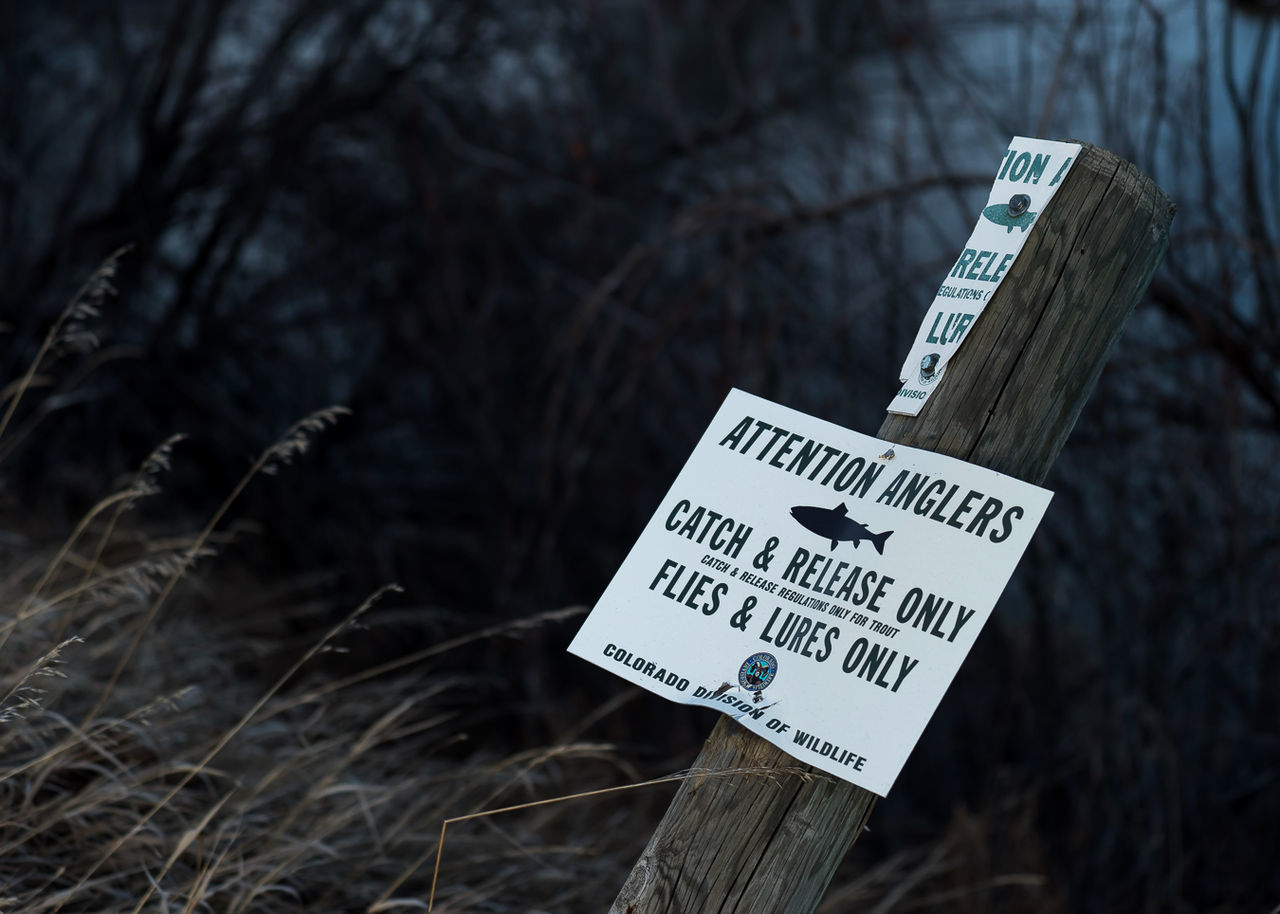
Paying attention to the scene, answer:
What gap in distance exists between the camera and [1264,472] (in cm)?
350

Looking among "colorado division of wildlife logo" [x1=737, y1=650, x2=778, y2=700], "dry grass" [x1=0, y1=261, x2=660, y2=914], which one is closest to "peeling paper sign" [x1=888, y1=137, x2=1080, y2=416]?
"colorado division of wildlife logo" [x1=737, y1=650, x2=778, y2=700]

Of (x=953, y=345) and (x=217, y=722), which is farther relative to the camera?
(x=217, y=722)

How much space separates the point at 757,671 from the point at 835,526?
19 centimetres

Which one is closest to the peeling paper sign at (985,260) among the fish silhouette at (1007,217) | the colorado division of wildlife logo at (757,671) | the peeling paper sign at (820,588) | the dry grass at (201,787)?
the fish silhouette at (1007,217)

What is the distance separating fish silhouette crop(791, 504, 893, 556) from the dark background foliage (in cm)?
215

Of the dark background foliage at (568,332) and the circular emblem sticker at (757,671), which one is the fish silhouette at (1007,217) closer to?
the circular emblem sticker at (757,671)

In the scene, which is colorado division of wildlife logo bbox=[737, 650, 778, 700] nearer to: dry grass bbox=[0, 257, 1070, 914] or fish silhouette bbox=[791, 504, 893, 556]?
fish silhouette bbox=[791, 504, 893, 556]

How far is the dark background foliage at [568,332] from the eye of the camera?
142 inches

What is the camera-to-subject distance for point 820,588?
124 cm

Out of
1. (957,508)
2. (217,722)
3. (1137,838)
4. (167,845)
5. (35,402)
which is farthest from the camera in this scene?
(35,402)

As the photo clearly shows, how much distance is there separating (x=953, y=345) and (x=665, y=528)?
0.41 m

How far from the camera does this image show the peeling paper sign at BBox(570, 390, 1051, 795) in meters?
1.17

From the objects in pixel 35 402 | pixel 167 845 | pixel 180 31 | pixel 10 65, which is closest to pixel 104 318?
pixel 35 402

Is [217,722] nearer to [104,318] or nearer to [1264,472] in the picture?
[104,318]
